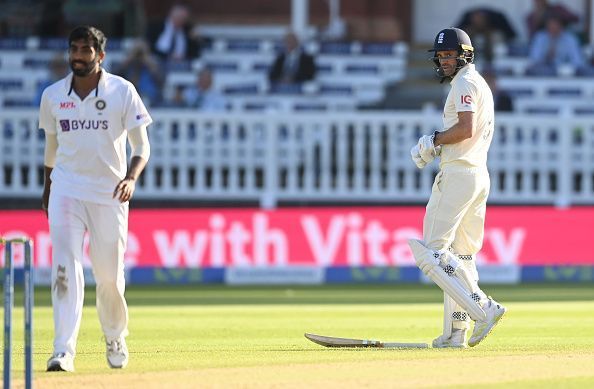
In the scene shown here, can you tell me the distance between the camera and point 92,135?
8.70 m

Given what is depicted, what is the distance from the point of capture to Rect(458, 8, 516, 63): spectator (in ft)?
70.2

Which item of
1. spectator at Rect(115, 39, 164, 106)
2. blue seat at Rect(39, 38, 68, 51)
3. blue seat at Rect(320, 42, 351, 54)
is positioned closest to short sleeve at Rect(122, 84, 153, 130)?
spectator at Rect(115, 39, 164, 106)

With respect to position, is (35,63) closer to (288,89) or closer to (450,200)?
(288,89)

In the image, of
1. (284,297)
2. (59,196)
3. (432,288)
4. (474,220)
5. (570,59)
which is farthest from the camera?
(570,59)

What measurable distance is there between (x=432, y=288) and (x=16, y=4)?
921 cm

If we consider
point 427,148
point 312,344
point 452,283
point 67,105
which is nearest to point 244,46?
point 312,344

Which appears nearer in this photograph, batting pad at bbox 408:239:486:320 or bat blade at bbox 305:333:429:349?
batting pad at bbox 408:239:486:320

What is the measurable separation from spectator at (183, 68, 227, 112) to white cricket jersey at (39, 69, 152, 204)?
1111 centimetres

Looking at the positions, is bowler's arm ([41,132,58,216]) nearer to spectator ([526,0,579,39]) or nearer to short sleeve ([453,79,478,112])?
short sleeve ([453,79,478,112])

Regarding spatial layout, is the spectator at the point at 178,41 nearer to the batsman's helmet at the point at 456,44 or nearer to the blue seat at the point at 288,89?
the blue seat at the point at 288,89

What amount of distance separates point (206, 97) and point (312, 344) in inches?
390

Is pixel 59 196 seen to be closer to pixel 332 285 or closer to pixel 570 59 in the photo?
pixel 332 285

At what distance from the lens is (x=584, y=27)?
23875 millimetres

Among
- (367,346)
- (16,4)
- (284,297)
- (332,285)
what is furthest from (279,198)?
(367,346)
